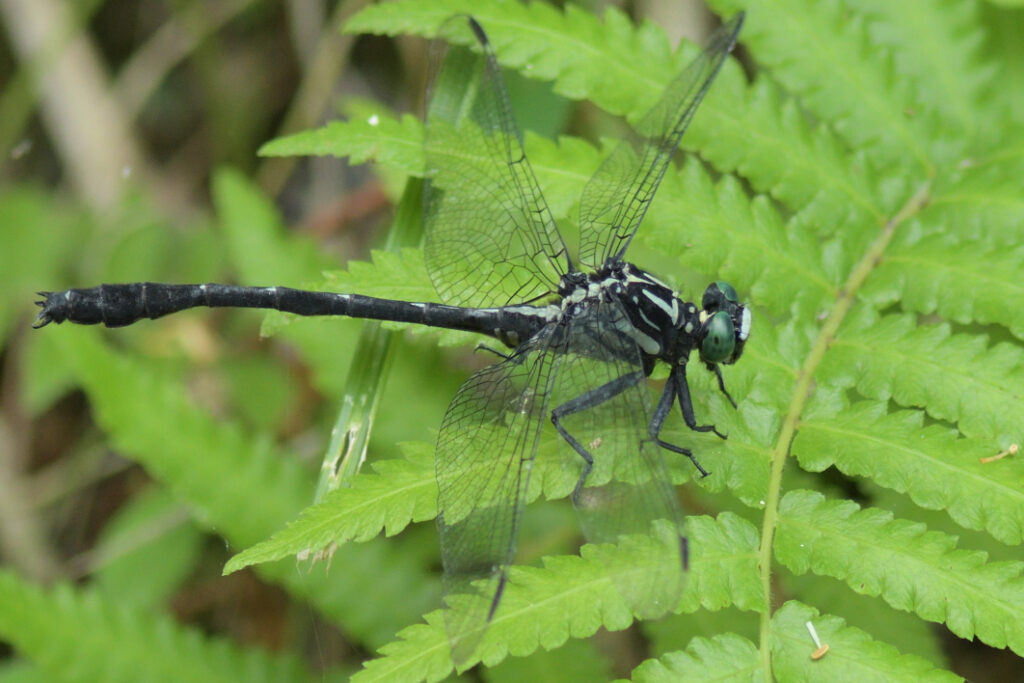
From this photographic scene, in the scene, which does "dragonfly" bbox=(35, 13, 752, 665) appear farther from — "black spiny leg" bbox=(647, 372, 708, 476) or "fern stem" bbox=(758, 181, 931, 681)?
"fern stem" bbox=(758, 181, 931, 681)

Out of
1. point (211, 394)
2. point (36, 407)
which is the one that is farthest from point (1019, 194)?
point (36, 407)

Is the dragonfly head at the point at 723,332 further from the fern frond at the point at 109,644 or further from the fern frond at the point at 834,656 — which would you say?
the fern frond at the point at 109,644

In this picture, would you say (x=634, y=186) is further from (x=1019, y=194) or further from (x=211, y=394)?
(x=211, y=394)

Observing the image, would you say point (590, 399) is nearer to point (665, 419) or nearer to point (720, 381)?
point (665, 419)

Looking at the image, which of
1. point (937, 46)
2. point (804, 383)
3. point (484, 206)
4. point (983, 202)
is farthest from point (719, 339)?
point (937, 46)

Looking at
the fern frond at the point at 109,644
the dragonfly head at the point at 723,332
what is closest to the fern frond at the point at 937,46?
the dragonfly head at the point at 723,332

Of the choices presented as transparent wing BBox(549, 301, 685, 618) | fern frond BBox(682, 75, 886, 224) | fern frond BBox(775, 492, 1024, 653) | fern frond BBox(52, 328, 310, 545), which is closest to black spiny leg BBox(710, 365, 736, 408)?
transparent wing BBox(549, 301, 685, 618)

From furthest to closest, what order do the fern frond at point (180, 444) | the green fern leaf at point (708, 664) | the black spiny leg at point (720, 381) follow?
the fern frond at point (180, 444), the black spiny leg at point (720, 381), the green fern leaf at point (708, 664)
